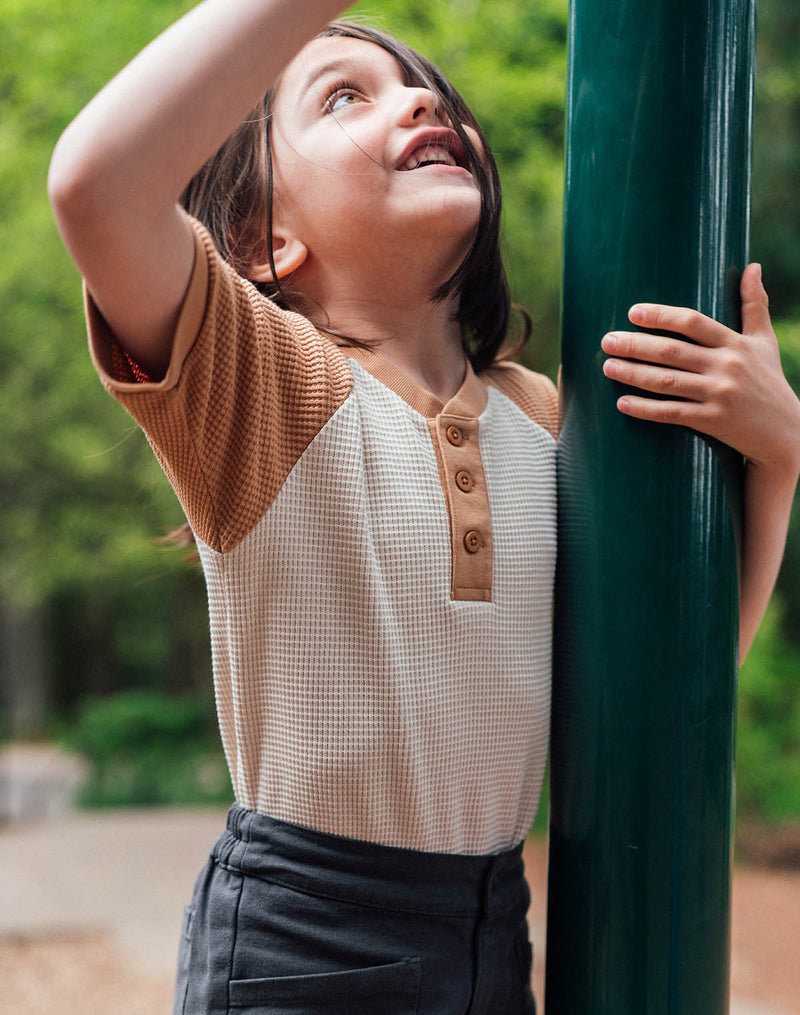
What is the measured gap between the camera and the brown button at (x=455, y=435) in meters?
1.22

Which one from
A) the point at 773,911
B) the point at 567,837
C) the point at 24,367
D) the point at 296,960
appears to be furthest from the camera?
the point at 24,367

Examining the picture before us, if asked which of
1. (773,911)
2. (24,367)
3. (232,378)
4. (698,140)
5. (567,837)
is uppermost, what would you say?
→ (24,367)

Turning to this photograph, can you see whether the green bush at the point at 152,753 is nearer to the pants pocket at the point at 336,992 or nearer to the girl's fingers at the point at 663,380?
the pants pocket at the point at 336,992

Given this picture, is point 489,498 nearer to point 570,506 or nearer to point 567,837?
point 570,506

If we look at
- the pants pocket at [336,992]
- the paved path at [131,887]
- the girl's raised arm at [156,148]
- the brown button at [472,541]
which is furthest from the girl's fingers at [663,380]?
the paved path at [131,887]

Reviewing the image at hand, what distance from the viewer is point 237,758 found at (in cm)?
119

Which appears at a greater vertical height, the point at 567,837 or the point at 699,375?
the point at 699,375

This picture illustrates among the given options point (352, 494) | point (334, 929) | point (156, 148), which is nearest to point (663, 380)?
point (352, 494)

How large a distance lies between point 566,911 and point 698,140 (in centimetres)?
81

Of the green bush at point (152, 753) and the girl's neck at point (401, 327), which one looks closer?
the girl's neck at point (401, 327)

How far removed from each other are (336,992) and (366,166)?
2.79 ft

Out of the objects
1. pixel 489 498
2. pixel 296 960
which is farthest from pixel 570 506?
pixel 296 960

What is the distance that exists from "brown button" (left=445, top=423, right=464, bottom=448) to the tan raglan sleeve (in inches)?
5.5

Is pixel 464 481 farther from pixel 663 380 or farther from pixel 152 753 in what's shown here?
pixel 152 753
